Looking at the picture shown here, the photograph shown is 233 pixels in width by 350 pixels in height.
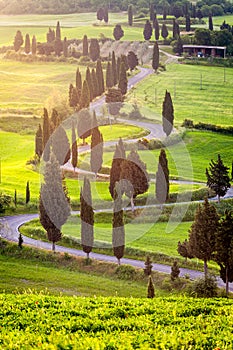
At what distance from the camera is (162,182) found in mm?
54875

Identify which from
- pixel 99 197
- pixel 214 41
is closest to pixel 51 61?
pixel 214 41

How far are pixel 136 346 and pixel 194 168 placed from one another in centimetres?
5202

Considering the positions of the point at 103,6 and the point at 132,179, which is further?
the point at 103,6

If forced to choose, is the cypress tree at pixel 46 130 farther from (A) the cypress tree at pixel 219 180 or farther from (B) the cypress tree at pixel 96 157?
(A) the cypress tree at pixel 219 180

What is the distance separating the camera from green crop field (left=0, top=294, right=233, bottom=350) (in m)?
16.5

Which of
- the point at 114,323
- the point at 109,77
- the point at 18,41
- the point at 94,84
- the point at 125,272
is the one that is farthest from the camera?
the point at 18,41

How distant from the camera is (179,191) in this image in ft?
191

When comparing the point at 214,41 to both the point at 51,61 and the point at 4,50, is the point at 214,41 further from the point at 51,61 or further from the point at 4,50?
the point at 4,50

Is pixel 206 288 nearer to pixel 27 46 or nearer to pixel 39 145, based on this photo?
pixel 39 145

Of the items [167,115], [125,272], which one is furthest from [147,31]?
[125,272]

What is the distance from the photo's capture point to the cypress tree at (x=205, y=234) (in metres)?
38.9

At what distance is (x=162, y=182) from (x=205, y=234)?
53.1 feet

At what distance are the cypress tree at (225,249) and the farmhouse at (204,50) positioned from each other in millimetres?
85080

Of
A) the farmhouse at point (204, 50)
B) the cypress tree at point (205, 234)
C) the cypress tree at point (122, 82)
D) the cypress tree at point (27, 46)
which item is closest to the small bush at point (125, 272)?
the cypress tree at point (205, 234)
